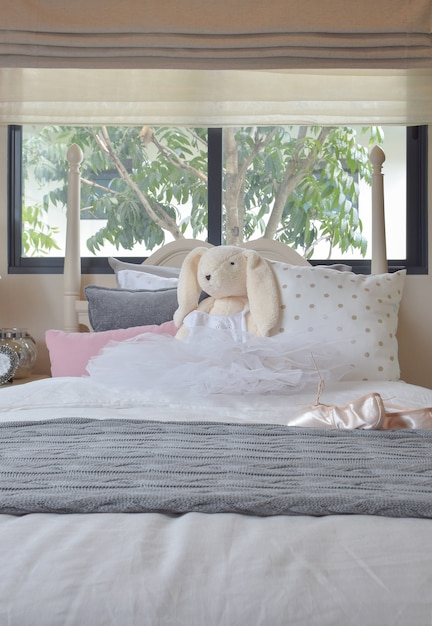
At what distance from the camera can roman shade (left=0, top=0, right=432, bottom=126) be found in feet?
9.17

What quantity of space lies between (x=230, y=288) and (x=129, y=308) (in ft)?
1.11

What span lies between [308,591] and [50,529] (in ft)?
0.99

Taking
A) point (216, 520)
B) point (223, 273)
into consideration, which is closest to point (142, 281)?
point (223, 273)

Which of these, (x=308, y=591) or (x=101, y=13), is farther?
(x=101, y=13)

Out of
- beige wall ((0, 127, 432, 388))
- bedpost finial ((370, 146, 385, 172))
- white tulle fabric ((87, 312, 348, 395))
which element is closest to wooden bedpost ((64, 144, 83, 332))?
beige wall ((0, 127, 432, 388))

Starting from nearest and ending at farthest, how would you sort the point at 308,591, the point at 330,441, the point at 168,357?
the point at 308,591 → the point at 330,441 → the point at 168,357

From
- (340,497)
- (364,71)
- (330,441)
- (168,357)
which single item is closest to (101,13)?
(364,71)

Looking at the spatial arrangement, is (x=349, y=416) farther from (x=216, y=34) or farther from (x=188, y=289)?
(x=216, y=34)

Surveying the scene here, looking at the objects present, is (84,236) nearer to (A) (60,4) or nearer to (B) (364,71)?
(A) (60,4)

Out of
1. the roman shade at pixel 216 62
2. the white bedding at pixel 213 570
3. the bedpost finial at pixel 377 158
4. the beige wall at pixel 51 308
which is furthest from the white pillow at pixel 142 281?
the white bedding at pixel 213 570

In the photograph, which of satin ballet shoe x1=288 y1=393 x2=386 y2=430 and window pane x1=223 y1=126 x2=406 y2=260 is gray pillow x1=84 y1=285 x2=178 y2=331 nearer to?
window pane x1=223 y1=126 x2=406 y2=260

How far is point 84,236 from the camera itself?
3.01m

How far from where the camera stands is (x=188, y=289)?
2344 millimetres

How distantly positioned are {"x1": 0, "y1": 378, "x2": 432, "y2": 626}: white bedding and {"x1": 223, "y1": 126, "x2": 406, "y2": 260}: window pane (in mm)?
2189
